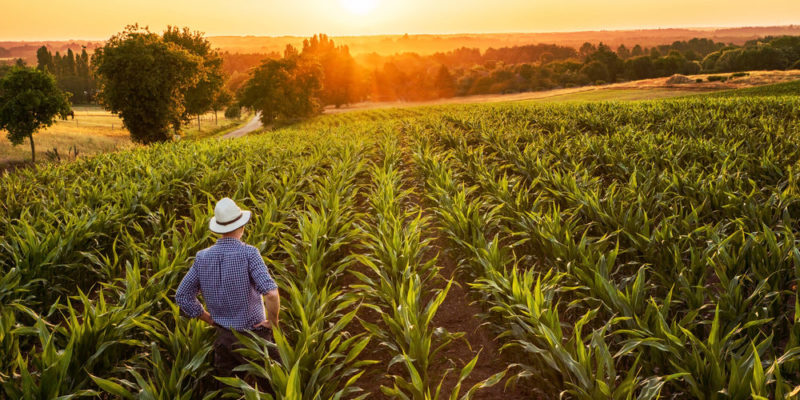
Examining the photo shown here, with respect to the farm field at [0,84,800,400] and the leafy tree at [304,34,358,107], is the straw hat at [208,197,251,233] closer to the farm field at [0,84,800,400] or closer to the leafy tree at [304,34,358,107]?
the farm field at [0,84,800,400]

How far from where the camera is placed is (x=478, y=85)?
106188 mm

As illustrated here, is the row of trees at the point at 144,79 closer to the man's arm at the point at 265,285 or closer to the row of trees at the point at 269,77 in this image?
the row of trees at the point at 269,77

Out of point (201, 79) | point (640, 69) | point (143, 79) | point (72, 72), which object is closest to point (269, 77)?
point (201, 79)

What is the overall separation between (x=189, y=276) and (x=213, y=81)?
55899 mm

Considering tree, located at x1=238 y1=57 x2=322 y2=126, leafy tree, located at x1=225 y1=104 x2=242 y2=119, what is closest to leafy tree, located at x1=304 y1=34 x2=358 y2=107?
leafy tree, located at x1=225 y1=104 x2=242 y2=119

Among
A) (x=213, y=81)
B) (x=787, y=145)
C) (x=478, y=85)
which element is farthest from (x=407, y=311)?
(x=478, y=85)

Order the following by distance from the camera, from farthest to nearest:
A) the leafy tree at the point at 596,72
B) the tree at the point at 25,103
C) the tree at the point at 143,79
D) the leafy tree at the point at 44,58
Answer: the leafy tree at the point at 44,58 → the leafy tree at the point at 596,72 → the tree at the point at 143,79 → the tree at the point at 25,103

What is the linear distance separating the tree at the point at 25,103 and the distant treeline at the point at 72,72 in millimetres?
85158

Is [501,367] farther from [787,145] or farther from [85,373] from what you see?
[787,145]

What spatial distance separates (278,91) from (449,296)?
56.4 meters

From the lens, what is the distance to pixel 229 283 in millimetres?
3449

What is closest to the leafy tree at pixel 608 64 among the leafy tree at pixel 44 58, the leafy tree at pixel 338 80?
the leafy tree at pixel 338 80

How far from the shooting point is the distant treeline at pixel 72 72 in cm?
10812

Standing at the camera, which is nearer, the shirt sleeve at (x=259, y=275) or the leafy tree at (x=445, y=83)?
the shirt sleeve at (x=259, y=275)
